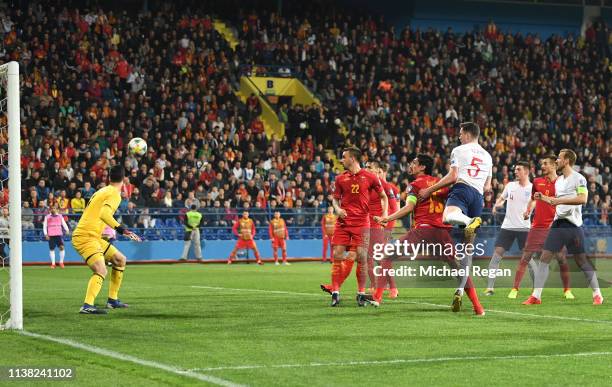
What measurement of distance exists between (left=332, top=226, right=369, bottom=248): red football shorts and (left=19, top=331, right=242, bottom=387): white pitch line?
16.1 feet

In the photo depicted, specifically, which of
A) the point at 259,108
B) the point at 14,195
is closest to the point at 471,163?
the point at 14,195

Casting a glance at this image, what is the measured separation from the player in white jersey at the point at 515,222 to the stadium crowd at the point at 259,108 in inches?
630

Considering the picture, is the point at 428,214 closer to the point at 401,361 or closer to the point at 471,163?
the point at 471,163

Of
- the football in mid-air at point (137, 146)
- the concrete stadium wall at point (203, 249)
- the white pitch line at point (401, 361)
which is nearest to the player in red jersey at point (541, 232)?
the white pitch line at point (401, 361)

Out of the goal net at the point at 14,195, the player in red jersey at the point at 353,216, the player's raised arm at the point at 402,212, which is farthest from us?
the player in red jersey at the point at 353,216

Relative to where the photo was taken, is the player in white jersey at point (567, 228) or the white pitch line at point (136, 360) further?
the player in white jersey at point (567, 228)

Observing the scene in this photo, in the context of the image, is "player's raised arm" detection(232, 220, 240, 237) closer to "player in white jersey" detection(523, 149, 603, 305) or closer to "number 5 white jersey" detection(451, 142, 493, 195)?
"player in white jersey" detection(523, 149, 603, 305)

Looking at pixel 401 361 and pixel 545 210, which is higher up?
pixel 545 210

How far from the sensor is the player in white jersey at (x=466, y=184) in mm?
12555

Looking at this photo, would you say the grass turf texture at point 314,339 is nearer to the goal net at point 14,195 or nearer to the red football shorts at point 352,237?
the goal net at point 14,195

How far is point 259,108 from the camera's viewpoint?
39.2m

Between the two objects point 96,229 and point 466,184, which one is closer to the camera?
point 466,184

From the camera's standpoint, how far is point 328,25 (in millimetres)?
44469

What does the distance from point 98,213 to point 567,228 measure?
674 cm
